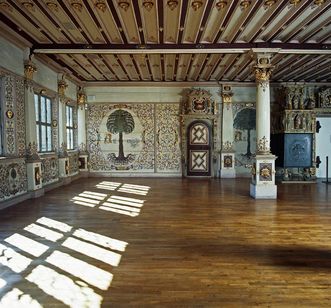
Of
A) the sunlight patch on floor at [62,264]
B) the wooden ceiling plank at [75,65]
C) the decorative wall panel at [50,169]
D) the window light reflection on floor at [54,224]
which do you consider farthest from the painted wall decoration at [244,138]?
the sunlight patch on floor at [62,264]

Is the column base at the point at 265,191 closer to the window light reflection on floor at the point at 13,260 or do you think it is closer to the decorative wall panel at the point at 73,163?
the window light reflection on floor at the point at 13,260

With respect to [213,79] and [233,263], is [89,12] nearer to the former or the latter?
[233,263]

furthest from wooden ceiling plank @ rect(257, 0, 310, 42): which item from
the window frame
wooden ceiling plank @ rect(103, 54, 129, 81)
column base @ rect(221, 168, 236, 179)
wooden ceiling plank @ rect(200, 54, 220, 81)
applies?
the window frame

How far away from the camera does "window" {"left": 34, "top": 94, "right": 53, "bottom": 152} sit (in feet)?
26.6

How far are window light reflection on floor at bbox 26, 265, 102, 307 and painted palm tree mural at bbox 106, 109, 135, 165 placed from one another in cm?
848

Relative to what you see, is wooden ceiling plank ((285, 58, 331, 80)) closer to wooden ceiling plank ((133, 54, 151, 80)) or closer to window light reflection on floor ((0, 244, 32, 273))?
wooden ceiling plank ((133, 54, 151, 80))

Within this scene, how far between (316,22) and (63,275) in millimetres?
5892

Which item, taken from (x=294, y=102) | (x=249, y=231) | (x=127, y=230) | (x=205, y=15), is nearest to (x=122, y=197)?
(x=127, y=230)

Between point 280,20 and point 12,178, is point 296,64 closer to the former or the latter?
A: point 280,20

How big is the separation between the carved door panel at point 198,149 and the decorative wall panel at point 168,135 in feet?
1.46

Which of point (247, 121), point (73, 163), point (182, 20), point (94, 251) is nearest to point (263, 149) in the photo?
point (182, 20)

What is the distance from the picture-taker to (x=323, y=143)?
11.1 metres

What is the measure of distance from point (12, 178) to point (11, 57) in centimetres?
251

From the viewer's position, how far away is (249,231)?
4.55 metres
